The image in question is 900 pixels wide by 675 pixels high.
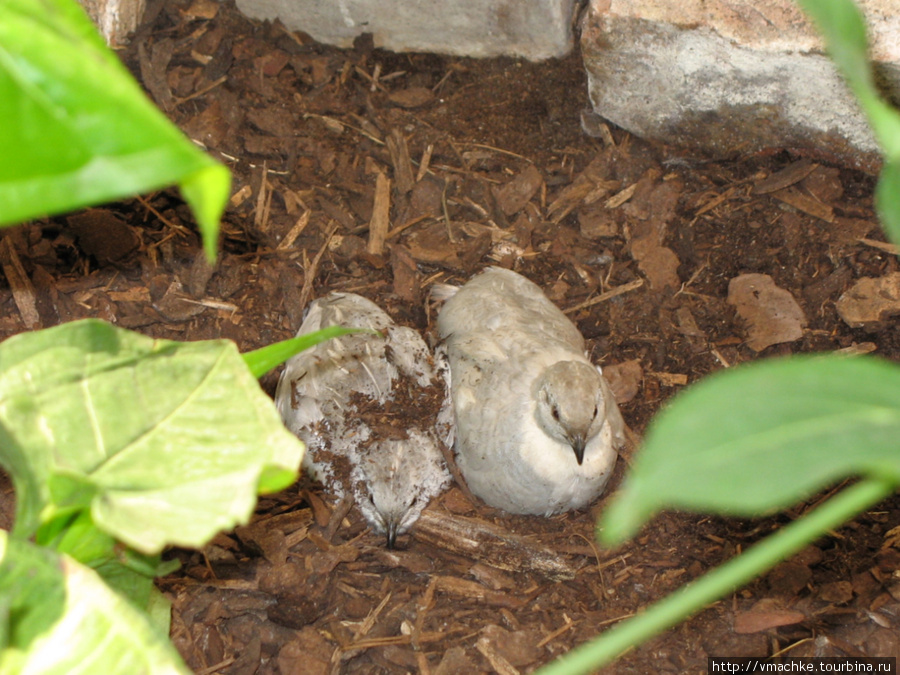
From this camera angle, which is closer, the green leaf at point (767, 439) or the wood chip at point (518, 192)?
the green leaf at point (767, 439)

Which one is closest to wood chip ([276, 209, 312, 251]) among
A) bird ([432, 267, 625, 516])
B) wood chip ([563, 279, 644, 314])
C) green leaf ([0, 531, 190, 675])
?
bird ([432, 267, 625, 516])

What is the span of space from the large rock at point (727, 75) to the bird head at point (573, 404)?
1.63 meters

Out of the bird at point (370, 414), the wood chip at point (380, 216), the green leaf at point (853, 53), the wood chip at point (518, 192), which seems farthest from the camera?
the wood chip at point (518, 192)

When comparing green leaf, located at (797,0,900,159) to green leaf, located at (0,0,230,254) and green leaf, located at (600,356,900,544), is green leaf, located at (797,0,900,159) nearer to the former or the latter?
green leaf, located at (600,356,900,544)

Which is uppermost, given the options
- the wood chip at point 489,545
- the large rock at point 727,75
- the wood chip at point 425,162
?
the large rock at point 727,75

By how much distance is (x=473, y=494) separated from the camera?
3.54m

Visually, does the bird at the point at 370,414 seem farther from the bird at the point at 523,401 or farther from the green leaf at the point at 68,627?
the green leaf at the point at 68,627

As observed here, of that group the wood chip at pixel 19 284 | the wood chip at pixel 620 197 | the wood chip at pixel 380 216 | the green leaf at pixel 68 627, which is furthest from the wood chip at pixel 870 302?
the wood chip at pixel 19 284

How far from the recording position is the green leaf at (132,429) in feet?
4.35

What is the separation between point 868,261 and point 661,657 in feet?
7.35

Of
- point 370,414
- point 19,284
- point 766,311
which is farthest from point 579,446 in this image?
point 19,284

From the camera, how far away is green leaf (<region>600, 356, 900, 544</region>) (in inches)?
28.4

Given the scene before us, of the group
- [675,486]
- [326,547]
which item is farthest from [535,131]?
[675,486]

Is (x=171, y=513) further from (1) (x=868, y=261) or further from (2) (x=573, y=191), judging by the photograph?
(1) (x=868, y=261)
